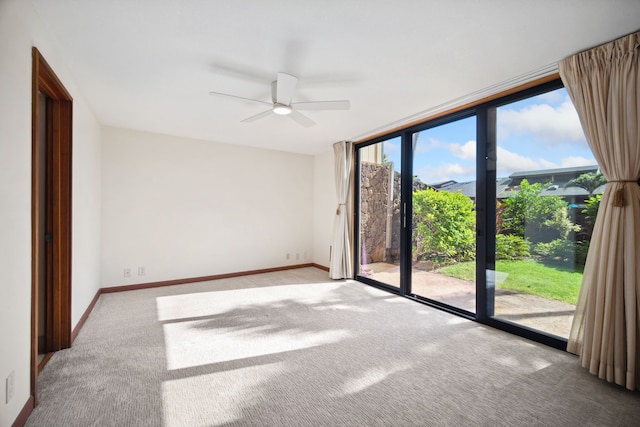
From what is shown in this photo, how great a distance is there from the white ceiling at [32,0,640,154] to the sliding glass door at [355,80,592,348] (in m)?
0.50

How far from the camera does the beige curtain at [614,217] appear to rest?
6.26 feet

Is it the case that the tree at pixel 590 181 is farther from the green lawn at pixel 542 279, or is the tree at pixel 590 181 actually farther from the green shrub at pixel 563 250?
the green lawn at pixel 542 279

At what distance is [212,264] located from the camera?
191 inches

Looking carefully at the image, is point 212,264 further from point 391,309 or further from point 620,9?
point 620,9

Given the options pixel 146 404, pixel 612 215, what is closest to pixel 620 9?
pixel 612 215

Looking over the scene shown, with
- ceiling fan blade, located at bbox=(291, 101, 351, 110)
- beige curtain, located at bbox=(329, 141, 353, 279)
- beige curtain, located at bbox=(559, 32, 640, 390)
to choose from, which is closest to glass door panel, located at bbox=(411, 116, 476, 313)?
beige curtain, located at bbox=(559, 32, 640, 390)

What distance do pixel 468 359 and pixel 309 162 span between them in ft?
15.0

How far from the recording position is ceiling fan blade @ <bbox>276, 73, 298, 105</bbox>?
7.65 feet

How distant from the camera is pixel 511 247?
2.82 meters

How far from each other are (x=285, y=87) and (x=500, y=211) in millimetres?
2465

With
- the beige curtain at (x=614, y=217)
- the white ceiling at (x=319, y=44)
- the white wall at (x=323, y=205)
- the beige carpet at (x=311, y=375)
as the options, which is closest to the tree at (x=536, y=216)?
the beige curtain at (x=614, y=217)

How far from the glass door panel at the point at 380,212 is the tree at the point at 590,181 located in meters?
1.94

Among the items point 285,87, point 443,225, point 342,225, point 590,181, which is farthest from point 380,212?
point 285,87

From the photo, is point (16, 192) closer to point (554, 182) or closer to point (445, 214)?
point (445, 214)
